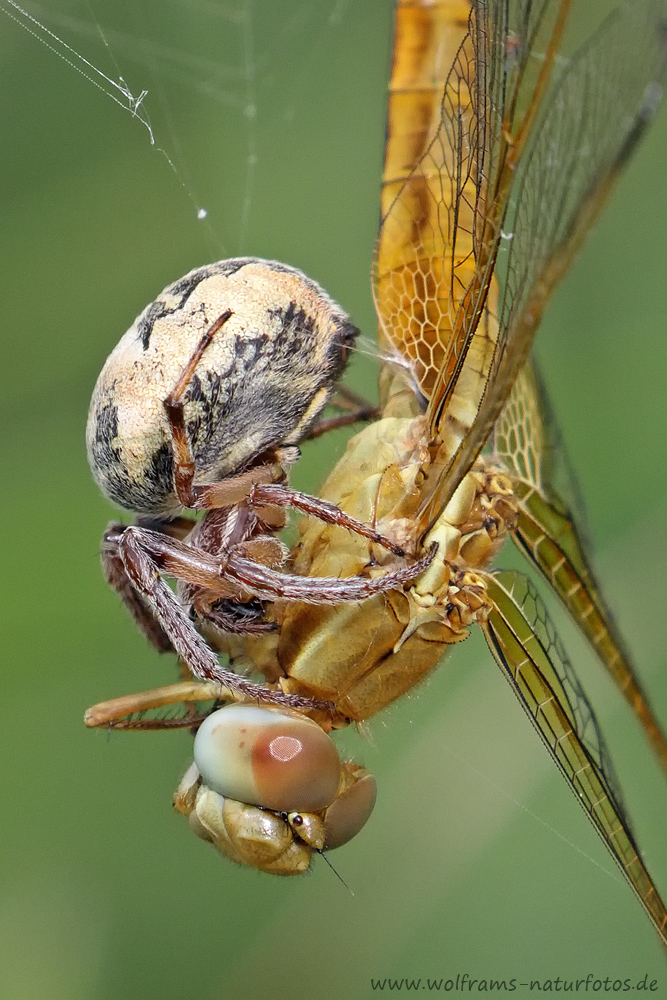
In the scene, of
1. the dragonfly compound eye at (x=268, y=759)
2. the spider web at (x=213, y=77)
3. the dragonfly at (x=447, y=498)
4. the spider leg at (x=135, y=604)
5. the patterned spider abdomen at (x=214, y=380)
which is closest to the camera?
the dragonfly at (x=447, y=498)

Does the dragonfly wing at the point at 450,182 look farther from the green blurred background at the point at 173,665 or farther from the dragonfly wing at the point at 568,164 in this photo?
the green blurred background at the point at 173,665

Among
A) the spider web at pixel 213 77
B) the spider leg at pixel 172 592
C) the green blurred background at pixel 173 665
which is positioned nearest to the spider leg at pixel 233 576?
the spider leg at pixel 172 592

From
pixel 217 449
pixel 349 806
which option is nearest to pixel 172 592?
pixel 217 449

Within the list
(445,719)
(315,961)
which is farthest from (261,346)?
(315,961)

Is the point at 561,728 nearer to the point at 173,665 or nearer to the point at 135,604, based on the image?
the point at 135,604

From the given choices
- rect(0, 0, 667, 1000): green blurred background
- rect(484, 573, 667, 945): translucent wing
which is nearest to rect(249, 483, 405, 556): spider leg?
rect(484, 573, 667, 945): translucent wing

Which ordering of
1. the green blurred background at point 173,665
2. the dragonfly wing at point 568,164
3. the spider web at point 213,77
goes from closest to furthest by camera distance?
the dragonfly wing at point 568,164, the green blurred background at point 173,665, the spider web at point 213,77

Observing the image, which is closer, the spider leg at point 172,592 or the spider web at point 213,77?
the spider leg at point 172,592
